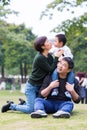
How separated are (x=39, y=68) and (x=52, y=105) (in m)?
0.71

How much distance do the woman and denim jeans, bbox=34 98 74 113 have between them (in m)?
0.31

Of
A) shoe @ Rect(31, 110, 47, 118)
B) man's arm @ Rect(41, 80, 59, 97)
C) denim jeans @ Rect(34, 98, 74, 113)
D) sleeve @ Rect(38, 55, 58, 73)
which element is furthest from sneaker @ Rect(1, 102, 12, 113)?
shoe @ Rect(31, 110, 47, 118)

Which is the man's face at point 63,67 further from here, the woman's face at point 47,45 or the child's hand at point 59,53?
the woman's face at point 47,45

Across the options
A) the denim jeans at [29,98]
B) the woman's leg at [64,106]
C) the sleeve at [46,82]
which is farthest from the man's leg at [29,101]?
the woman's leg at [64,106]

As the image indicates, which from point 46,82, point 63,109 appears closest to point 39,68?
point 46,82

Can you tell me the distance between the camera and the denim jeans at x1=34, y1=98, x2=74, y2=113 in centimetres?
681

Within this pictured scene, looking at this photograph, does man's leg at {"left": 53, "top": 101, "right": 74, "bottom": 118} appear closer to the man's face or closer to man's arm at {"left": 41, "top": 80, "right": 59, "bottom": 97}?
man's arm at {"left": 41, "top": 80, "right": 59, "bottom": 97}

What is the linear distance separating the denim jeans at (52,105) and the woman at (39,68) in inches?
12.1

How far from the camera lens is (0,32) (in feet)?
112

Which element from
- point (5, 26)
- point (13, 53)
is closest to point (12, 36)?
point (5, 26)

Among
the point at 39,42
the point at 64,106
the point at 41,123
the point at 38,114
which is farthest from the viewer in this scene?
the point at 39,42

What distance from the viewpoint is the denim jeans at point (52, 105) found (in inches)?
268

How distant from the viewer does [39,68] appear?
734cm

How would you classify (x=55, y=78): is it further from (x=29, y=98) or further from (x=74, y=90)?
(x=29, y=98)
